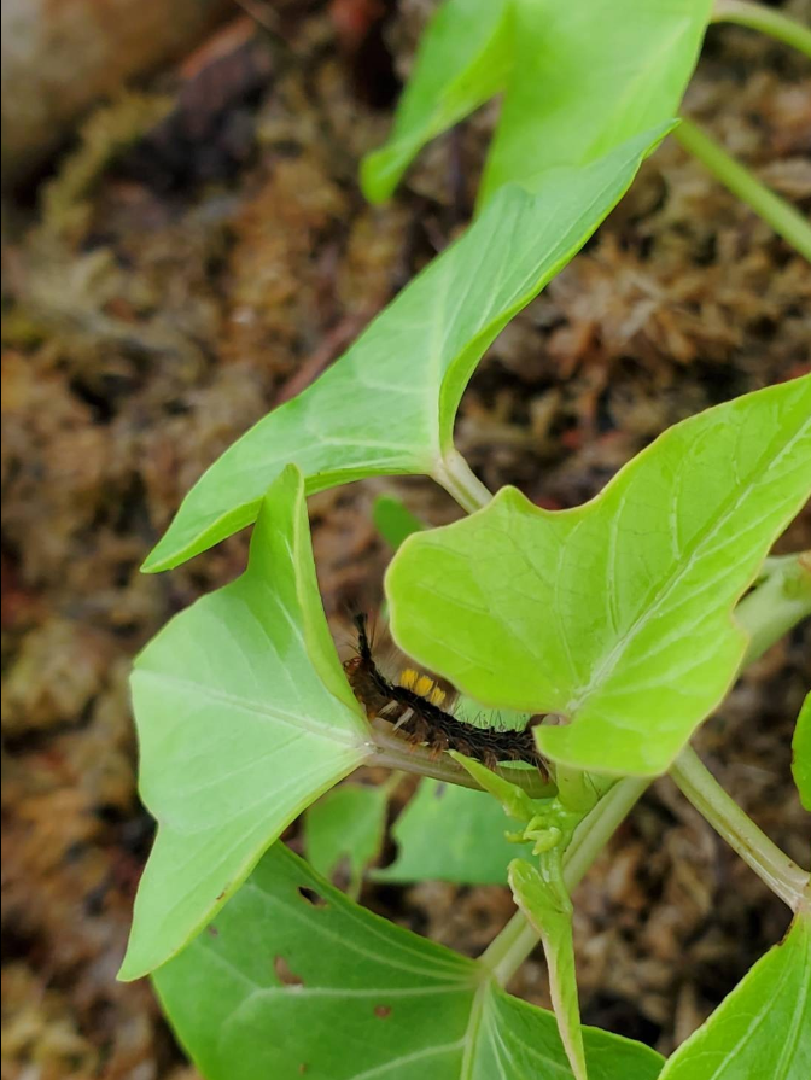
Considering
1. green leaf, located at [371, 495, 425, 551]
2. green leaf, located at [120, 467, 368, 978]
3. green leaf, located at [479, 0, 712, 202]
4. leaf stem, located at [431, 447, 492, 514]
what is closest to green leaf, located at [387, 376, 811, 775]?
green leaf, located at [120, 467, 368, 978]

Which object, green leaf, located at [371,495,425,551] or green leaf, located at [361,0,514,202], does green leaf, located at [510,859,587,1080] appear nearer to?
green leaf, located at [371,495,425,551]

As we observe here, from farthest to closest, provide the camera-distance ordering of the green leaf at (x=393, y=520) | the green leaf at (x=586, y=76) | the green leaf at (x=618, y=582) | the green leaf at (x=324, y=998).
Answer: the green leaf at (x=393, y=520), the green leaf at (x=586, y=76), the green leaf at (x=324, y=998), the green leaf at (x=618, y=582)

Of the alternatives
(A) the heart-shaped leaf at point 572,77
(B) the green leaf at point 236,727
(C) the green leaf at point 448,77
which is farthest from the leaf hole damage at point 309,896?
(C) the green leaf at point 448,77

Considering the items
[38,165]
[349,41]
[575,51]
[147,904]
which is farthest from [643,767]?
[38,165]

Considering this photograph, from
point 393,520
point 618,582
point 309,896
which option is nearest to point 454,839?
point 309,896

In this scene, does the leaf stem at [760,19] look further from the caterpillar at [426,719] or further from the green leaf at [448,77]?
the caterpillar at [426,719]

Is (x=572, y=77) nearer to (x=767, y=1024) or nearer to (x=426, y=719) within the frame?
(x=426, y=719)

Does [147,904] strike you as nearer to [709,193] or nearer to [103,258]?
[709,193]
